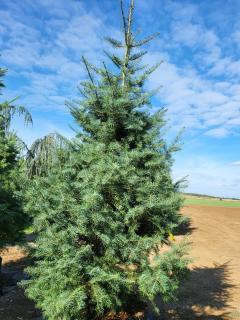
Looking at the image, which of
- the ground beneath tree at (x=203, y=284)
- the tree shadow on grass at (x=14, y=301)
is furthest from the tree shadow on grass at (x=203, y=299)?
the tree shadow on grass at (x=14, y=301)

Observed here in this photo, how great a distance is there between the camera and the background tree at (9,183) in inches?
521

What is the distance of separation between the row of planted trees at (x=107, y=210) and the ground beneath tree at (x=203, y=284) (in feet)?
3.49

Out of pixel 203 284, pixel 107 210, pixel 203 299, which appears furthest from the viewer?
pixel 203 284

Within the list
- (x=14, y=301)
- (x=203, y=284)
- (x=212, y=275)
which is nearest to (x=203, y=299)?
(x=203, y=284)

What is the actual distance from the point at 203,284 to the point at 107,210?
31.1 ft

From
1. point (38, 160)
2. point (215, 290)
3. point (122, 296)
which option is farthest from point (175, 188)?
point (215, 290)

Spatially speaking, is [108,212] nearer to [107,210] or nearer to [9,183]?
[107,210]

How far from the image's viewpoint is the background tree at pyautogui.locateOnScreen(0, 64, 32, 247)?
13.2 m

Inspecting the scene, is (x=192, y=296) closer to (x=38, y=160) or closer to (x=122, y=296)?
(x=122, y=296)

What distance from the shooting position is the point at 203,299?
1373 cm

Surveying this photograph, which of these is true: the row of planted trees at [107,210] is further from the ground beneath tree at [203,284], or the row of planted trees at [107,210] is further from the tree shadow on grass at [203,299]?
the tree shadow on grass at [203,299]

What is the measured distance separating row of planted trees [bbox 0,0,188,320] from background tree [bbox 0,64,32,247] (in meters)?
4.05

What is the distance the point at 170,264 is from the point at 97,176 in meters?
2.60

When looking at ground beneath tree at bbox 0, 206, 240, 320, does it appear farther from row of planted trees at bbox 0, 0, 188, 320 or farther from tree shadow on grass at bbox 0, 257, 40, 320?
row of planted trees at bbox 0, 0, 188, 320
